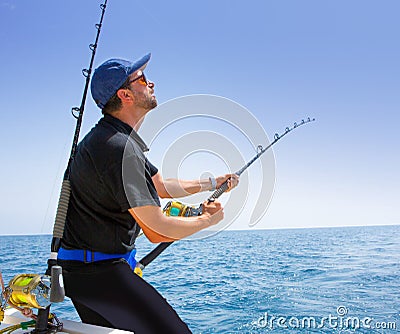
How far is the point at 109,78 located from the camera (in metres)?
1.99

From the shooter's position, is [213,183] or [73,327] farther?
[213,183]

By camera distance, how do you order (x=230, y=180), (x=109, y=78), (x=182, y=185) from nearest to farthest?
1. (x=109, y=78)
2. (x=182, y=185)
3. (x=230, y=180)

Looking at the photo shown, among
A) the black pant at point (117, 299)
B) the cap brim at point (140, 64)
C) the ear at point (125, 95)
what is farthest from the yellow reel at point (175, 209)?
the cap brim at point (140, 64)

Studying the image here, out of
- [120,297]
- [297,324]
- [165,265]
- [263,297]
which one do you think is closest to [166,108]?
[120,297]

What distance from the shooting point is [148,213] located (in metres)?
1.75

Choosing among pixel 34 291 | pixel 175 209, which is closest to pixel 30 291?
pixel 34 291

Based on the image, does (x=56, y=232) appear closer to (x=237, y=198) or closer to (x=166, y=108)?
(x=166, y=108)

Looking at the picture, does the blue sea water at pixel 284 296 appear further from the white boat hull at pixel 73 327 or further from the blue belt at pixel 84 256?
the white boat hull at pixel 73 327

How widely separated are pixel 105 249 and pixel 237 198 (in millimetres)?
1066

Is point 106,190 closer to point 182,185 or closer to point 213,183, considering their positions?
point 182,185

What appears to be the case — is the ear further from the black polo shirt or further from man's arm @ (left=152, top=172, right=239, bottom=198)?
man's arm @ (left=152, top=172, right=239, bottom=198)

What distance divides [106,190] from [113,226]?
7.0 inches

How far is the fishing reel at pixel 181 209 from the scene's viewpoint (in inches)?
90.9

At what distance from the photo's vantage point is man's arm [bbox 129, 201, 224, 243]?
175 cm
